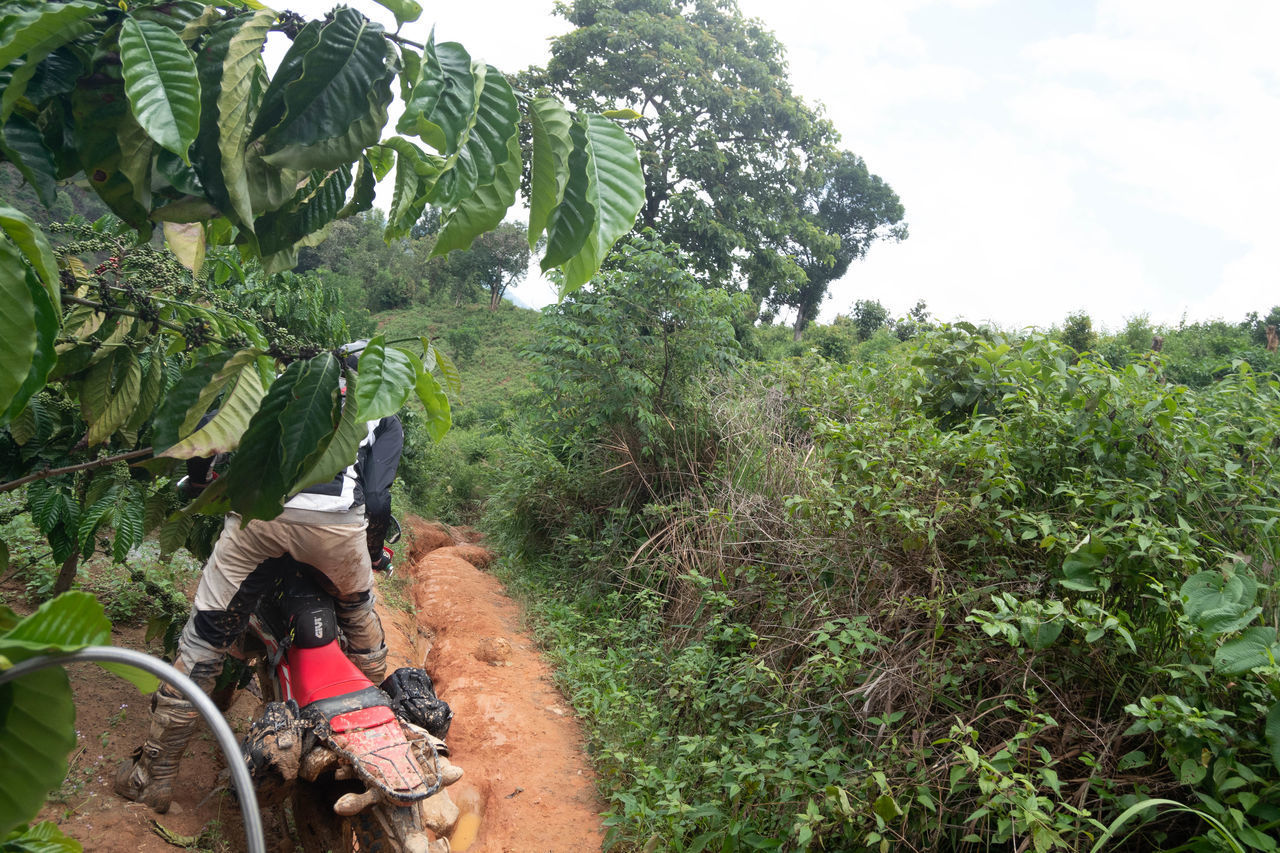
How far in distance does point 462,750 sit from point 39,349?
385 cm

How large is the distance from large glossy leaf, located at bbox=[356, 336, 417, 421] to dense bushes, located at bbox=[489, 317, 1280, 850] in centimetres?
219

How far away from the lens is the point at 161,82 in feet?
2.91

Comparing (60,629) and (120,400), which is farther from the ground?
(60,629)

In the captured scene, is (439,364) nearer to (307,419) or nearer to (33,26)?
(307,419)

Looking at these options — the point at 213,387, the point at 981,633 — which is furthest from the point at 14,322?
the point at 981,633

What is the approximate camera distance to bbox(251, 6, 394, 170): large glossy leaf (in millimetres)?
943

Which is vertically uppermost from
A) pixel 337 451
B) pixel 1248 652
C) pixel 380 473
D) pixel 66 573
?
pixel 337 451

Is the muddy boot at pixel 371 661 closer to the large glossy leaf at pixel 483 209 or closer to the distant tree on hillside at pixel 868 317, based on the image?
the large glossy leaf at pixel 483 209

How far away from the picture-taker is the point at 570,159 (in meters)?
1.06

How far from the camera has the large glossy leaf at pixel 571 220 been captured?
102cm

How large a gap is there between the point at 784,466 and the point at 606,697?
1.86m

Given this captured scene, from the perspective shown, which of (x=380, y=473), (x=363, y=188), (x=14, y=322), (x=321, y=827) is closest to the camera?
(x=14, y=322)

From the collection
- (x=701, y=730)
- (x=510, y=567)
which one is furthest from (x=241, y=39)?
(x=510, y=567)

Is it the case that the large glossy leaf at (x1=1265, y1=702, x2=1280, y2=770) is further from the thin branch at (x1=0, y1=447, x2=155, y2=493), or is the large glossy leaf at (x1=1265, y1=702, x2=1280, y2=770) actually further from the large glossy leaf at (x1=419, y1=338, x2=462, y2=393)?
the thin branch at (x1=0, y1=447, x2=155, y2=493)
